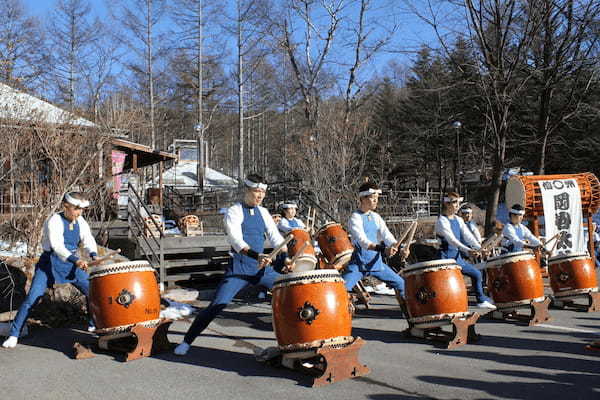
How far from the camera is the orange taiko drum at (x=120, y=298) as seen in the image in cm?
508

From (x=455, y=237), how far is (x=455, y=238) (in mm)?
50

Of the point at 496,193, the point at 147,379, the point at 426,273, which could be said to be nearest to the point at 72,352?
the point at 147,379

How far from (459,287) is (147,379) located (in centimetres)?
301

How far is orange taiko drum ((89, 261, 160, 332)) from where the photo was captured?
5082mm

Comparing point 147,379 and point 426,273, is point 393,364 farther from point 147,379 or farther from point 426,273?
point 147,379

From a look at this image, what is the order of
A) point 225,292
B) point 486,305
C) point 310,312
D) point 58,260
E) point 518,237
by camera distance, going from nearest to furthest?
point 310,312, point 225,292, point 58,260, point 486,305, point 518,237

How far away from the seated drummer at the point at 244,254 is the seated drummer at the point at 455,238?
2.86m

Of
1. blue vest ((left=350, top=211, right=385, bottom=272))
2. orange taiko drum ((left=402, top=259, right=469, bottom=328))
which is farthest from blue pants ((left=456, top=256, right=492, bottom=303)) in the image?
orange taiko drum ((left=402, top=259, right=469, bottom=328))

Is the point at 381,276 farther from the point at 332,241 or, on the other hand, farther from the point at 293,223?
the point at 293,223

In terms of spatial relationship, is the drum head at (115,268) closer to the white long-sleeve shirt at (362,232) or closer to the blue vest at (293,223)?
the white long-sleeve shirt at (362,232)

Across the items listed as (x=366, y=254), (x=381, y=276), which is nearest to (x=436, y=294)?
(x=381, y=276)

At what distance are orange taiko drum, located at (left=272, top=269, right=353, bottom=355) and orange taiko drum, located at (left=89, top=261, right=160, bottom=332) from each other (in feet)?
4.81

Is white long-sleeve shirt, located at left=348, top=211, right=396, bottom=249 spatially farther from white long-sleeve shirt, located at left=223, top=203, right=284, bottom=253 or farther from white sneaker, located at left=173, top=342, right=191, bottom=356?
white sneaker, located at left=173, top=342, right=191, bottom=356

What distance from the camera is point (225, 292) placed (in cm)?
498
